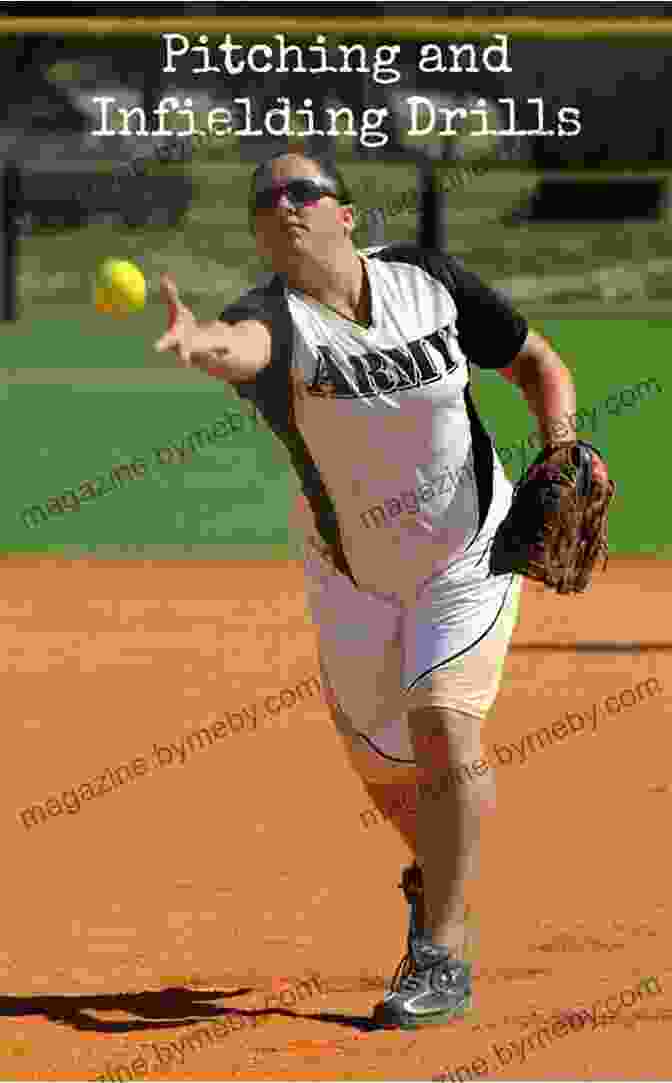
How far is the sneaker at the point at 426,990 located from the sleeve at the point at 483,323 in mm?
1360

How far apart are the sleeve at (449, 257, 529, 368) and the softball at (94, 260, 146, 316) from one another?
3.70ft

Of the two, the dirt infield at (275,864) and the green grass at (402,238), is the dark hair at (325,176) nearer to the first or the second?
the dirt infield at (275,864)

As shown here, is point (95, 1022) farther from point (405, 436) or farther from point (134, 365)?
point (134, 365)

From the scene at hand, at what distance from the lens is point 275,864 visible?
20.6 feet

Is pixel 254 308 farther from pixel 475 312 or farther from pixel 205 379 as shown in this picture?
pixel 205 379

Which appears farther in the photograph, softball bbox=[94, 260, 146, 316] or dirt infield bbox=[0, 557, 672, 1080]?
softball bbox=[94, 260, 146, 316]

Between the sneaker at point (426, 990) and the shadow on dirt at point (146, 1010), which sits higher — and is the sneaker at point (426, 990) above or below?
above

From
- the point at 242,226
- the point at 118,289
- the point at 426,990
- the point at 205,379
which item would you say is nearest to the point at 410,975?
the point at 426,990

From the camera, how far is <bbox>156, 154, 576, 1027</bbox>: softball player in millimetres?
4605

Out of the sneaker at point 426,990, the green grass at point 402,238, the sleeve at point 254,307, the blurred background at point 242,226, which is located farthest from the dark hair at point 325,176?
the green grass at point 402,238

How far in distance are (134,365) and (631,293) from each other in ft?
23.6

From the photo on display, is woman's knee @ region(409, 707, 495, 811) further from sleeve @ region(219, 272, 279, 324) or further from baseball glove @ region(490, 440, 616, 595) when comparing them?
sleeve @ region(219, 272, 279, 324)

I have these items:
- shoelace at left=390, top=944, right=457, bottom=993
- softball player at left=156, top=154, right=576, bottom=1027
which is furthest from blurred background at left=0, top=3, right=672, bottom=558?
shoelace at left=390, top=944, right=457, bottom=993

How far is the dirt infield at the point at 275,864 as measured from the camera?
470cm
